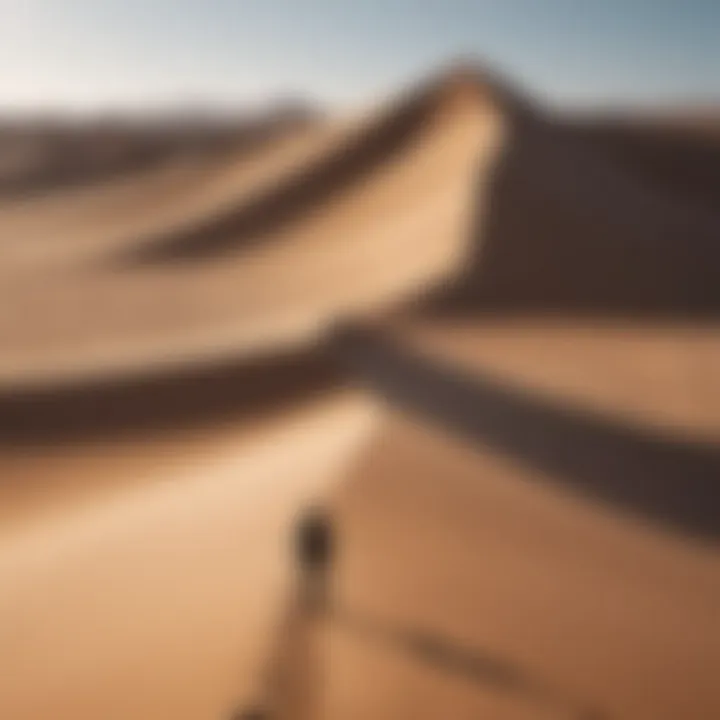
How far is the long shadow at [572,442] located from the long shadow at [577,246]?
2.15m

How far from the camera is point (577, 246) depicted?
404 inches

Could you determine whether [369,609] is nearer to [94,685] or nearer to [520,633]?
[520,633]

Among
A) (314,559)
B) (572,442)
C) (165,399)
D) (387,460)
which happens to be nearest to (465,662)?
(314,559)

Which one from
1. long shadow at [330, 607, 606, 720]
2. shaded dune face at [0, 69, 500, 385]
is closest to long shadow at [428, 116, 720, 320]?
shaded dune face at [0, 69, 500, 385]

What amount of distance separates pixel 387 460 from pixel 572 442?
4.03 ft

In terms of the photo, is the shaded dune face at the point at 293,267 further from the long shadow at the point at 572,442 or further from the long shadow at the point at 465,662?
the long shadow at the point at 465,662

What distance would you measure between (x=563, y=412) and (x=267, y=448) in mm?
1680

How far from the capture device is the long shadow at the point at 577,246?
353 inches

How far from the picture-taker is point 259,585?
3.71 meters

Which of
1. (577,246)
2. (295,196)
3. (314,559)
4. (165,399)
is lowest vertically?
(165,399)

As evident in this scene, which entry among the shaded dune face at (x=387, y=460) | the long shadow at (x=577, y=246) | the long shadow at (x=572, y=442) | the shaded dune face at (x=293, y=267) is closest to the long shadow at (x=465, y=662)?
the shaded dune face at (x=387, y=460)

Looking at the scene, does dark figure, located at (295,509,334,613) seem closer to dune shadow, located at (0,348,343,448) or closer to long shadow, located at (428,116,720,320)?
dune shadow, located at (0,348,343,448)

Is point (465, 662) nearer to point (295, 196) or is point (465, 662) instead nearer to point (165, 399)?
point (165, 399)

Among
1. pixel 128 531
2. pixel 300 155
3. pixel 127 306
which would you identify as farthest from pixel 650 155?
pixel 128 531
